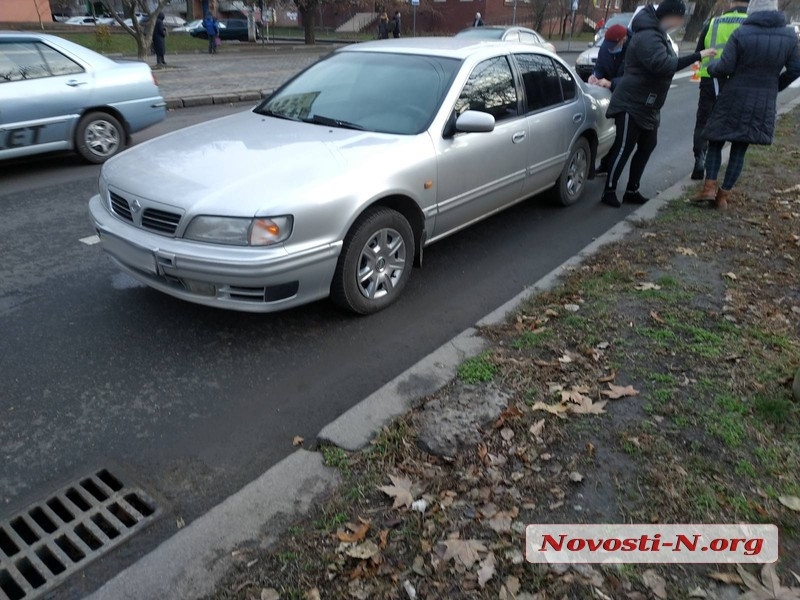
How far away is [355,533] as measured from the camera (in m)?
2.51

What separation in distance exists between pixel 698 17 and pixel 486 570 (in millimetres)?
50214

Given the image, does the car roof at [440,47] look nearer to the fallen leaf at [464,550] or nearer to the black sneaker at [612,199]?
the black sneaker at [612,199]

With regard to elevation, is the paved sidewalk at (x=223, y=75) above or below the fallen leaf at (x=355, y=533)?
below

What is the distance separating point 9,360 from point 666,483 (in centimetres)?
351

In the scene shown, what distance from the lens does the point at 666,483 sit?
107 inches

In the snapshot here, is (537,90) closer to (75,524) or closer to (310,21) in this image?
(75,524)

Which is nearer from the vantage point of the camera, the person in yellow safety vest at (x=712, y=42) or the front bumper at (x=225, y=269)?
the front bumper at (x=225, y=269)

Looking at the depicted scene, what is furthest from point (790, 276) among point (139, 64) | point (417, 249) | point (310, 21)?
point (310, 21)

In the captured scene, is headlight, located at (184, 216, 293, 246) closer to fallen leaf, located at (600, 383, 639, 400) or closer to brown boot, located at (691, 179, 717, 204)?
fallen leaf, located at (600, 383, 639, 400)

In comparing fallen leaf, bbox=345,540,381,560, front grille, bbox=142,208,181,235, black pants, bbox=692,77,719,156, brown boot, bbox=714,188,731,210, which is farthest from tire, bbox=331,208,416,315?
black pants, bbox=692,77,719,156

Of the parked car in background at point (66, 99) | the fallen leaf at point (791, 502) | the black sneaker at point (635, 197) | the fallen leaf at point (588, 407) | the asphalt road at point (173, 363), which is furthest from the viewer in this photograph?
the parked car in background at point (66, 99)

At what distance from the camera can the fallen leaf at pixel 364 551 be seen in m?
2.41

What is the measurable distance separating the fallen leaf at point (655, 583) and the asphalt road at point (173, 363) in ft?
5.37

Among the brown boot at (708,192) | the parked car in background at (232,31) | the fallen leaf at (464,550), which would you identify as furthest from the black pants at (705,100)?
the parked car in background at (232,31)
